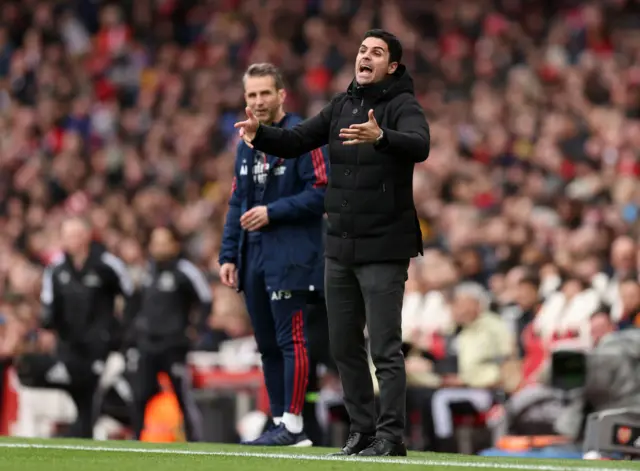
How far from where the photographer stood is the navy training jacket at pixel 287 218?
980cm

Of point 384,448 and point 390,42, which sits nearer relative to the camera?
point 384,448

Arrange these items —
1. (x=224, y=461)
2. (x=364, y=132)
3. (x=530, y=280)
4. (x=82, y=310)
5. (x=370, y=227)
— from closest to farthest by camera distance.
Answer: (x=364, y=132) < (x=224, y=461) < (x=370, y=227) < (x=530, y=280) < (x=82, y=310)

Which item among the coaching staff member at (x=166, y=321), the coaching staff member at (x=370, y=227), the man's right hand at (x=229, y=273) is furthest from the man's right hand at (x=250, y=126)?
the coaching staff member at (x=166, y=321)

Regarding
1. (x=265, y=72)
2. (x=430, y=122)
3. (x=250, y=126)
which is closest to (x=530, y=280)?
(x=265, y=72)

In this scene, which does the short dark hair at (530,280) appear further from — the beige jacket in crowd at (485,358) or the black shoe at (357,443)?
the black shoe at (357,443)

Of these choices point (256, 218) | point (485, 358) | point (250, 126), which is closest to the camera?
point (250, 126)

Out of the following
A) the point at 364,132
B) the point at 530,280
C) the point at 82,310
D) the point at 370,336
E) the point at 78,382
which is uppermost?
the point at 364,132

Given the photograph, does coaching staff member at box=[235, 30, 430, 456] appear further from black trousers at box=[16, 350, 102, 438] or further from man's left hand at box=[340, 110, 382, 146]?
black trousers at box=[16, 350, 102, 438]

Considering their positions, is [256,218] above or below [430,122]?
below

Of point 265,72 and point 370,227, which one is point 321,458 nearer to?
point 370,227

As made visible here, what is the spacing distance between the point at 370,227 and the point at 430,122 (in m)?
11.8

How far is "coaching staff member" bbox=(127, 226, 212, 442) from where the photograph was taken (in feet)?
46.2

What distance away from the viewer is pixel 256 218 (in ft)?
32.1

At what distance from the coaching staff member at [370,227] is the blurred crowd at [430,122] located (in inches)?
155
